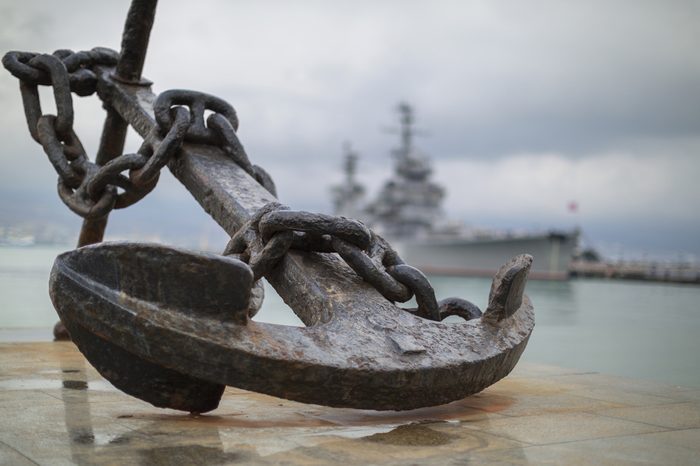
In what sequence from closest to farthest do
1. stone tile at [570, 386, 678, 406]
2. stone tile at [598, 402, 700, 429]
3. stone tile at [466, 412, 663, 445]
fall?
stone tile at [466, 412, 663, 445] < stone tile at [598, 402, 700, 429] < stone tile at [570, 386, 678, 406]

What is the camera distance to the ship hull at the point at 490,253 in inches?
2014

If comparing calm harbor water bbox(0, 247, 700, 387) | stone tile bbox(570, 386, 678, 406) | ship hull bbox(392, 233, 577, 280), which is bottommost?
ship hull bbox(392, 233, 577, 280)

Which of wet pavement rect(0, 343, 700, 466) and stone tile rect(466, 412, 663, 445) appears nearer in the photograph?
wet pavement rect(0, 343, 700, 466)

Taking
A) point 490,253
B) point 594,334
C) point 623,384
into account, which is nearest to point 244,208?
point 623,384

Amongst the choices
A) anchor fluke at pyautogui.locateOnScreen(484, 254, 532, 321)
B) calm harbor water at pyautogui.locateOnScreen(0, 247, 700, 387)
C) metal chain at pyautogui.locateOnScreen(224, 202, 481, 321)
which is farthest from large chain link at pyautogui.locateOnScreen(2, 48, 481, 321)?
calm harbor water at pyautogui.locateOnScreen(0, 247, 700, 387)

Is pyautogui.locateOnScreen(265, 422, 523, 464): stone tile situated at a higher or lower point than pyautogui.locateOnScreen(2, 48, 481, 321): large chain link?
lower

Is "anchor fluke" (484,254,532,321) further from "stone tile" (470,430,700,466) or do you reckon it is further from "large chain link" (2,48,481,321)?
"stone tile" (470,430,700,466)

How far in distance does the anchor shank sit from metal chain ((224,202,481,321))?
0.19ft

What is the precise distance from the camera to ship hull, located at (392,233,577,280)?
5116 centimetres

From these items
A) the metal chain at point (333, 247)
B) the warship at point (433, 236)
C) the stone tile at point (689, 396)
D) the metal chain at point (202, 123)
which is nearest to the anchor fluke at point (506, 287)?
the metal chain at point (333, 247)

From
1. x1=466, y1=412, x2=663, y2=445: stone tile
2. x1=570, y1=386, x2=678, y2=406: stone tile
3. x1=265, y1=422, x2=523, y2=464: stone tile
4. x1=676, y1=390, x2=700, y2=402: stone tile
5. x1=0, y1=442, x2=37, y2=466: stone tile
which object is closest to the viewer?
x1=0, y1=442, x2=37, y2=466: stone tile

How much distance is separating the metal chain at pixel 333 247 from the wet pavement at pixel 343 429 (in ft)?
1.36

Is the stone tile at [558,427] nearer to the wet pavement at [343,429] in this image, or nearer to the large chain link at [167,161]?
the wet pavement at [343,429]

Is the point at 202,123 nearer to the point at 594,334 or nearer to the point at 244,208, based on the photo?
the point at 244,208
